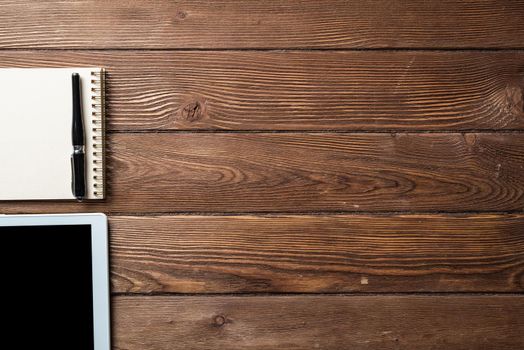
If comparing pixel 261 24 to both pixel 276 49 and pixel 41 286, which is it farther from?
pixel 41 286

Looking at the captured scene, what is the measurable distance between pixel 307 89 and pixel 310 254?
25 cm

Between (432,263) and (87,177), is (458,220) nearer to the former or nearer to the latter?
(432,263)

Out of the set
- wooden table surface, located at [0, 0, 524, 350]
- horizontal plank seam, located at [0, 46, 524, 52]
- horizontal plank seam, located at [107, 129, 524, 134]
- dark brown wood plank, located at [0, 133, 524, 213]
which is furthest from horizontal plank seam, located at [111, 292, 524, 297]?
horizontal plank seam, located at [0, 46, 524, 52]

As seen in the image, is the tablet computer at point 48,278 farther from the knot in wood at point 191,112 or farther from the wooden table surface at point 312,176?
the knot in wood at point 191,112

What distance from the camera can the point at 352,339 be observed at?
0.77 metres

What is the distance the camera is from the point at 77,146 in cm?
74

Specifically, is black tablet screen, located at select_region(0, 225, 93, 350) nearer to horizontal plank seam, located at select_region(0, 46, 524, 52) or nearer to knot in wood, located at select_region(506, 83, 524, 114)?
horizontal plank seam, located at select_region(0, 46, 524, 52)

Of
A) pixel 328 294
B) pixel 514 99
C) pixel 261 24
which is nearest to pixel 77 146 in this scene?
pixel 261 24

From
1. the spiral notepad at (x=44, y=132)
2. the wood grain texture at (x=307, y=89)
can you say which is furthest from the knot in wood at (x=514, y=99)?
the spiral notepad at (x=44, y=132)

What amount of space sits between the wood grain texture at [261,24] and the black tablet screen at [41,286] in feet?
0.94

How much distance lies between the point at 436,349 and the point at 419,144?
31 cm

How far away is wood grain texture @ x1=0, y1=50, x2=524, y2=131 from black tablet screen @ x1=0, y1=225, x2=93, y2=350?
0.19 m

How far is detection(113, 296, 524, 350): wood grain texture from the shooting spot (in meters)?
0.76

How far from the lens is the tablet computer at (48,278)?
689 mm
